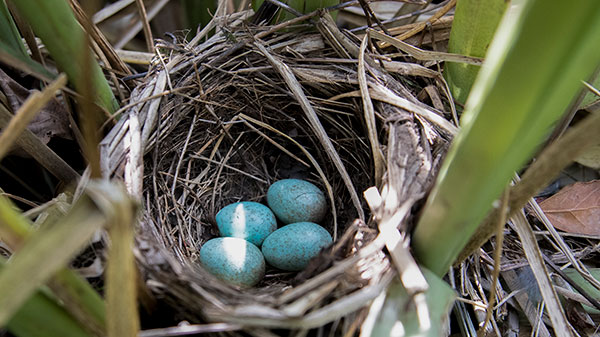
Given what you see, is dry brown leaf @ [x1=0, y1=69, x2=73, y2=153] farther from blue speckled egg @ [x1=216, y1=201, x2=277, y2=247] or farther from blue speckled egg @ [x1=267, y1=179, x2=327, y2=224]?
blue speckled egg @ [x1=267, y1=179, x2=327, y2=224]

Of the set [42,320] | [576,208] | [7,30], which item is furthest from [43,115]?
[576,208]

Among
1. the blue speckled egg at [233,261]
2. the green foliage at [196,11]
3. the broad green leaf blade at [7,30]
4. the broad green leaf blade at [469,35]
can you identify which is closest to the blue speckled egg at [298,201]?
the blue speckled egg at [233,261]

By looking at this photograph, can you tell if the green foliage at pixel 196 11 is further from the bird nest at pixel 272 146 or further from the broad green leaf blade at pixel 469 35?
the broad green leaf blade at pixel 469 35

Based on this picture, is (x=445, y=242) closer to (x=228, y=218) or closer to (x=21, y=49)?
(x=228, y=218)

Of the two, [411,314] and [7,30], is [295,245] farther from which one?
[7,30]

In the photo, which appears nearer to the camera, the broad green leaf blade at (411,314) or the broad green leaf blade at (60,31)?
the broad green leaf blade at (411,314)

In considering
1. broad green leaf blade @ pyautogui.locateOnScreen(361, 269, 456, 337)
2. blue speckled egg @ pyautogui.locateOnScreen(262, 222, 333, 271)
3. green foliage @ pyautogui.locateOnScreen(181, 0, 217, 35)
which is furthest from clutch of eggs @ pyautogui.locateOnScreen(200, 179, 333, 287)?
green foliage @ pyautogui.locateOnScreen(181, 0, 217, 35)
